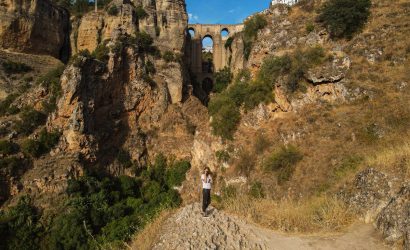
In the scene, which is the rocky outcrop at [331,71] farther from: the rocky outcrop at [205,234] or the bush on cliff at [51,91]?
the bush on cliff at [51,91]

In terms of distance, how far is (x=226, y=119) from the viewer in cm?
1969

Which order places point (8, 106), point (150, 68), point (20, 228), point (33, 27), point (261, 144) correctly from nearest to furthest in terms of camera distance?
point (20, 228)
point (261, 144)
point (8, 106)
point (33, 27)
point (150, 68)

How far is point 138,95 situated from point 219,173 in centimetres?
1176

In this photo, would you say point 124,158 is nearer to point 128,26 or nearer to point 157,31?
point 128,26

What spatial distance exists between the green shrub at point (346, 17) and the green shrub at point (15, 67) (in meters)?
22.9

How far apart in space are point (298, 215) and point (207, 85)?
30.8m

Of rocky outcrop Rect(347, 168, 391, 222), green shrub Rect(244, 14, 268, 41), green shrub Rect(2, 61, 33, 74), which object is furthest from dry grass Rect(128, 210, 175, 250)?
green shrub Rect(2, 61, 33, 74)

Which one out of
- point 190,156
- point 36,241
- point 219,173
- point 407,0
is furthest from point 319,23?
point 36,241

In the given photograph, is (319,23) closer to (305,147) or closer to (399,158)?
(305,147)

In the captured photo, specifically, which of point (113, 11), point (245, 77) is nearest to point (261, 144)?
point (245, 77)

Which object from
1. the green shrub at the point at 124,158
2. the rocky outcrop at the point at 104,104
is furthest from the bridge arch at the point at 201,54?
the green shrub at the point at 124,158

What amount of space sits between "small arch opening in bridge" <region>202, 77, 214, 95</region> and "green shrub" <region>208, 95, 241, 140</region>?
15.7m

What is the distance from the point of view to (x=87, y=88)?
2312 centimetres

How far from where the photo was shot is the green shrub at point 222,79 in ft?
110
